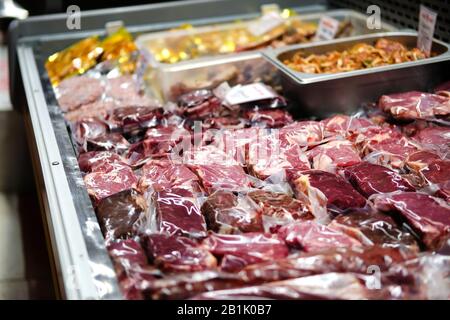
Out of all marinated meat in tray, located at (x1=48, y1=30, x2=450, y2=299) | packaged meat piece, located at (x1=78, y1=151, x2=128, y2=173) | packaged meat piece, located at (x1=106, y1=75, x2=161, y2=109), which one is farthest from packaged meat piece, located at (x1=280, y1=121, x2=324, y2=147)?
packaged meat piece, located at (x1=106, y1=75, x2=161, y2=109)

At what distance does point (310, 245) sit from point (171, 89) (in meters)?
1.57

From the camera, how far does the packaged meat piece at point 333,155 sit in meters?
2.03

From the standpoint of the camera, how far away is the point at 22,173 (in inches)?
147

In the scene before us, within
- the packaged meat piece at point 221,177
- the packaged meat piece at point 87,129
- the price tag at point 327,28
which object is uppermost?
the price tag at point 327,28

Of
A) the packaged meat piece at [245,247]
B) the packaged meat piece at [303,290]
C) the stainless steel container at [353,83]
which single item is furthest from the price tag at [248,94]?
the packaged meat piece at [303,290]

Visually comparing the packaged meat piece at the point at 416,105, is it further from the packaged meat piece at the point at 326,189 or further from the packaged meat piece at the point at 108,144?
the packaged meat piece at the point at 108,144

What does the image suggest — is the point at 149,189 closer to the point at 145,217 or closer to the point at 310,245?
the point at 145,217

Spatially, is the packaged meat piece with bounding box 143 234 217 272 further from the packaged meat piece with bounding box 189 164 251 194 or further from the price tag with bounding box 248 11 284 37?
the price tag with bounding box 248 11 284 37

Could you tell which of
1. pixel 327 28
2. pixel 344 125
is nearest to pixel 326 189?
pixel 344 125

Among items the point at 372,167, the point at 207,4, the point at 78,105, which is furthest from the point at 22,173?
the point at 372,167

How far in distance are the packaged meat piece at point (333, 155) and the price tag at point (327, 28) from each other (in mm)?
1358

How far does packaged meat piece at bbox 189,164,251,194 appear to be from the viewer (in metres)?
1.91

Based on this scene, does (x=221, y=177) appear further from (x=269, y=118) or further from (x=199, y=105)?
(x=199, y=105)

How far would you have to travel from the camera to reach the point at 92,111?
278 cm
